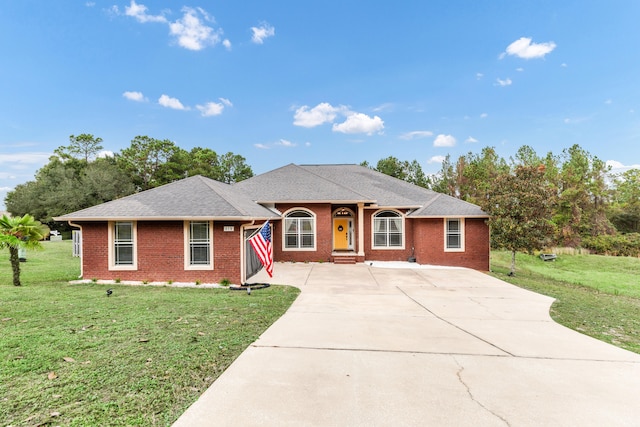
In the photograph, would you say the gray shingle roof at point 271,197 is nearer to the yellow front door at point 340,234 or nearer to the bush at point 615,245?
the yellow front door at point 340,234

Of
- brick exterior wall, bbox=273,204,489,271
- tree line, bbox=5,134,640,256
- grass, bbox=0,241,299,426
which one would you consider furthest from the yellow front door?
grass, bbox=0,241,299,426

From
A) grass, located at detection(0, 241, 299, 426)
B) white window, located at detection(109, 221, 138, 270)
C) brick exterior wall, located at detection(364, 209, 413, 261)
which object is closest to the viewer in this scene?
grass, located at detection(0, 241, 299, 426)

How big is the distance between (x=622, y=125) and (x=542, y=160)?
676 cm

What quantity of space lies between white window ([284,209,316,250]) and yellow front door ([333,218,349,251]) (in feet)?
7.33

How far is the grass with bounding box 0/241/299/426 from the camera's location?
291 centimetres

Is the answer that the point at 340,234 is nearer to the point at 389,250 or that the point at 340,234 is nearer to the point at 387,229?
the point at 387,229

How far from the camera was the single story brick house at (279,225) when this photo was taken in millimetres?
9992

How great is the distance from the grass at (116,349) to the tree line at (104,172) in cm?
3588

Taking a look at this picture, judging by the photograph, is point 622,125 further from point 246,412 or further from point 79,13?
point 79,13

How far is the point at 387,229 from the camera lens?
16.1 metres

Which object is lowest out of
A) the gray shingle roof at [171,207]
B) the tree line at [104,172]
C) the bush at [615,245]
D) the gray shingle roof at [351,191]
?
the bush at [615,245]

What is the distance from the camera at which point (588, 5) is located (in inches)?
593

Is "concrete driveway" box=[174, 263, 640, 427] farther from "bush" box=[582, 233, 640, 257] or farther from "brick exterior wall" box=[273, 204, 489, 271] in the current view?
"bush" box=[582, 233, 640, 257]

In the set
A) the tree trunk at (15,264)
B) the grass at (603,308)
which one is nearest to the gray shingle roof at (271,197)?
the tree trunk at (15,264)
